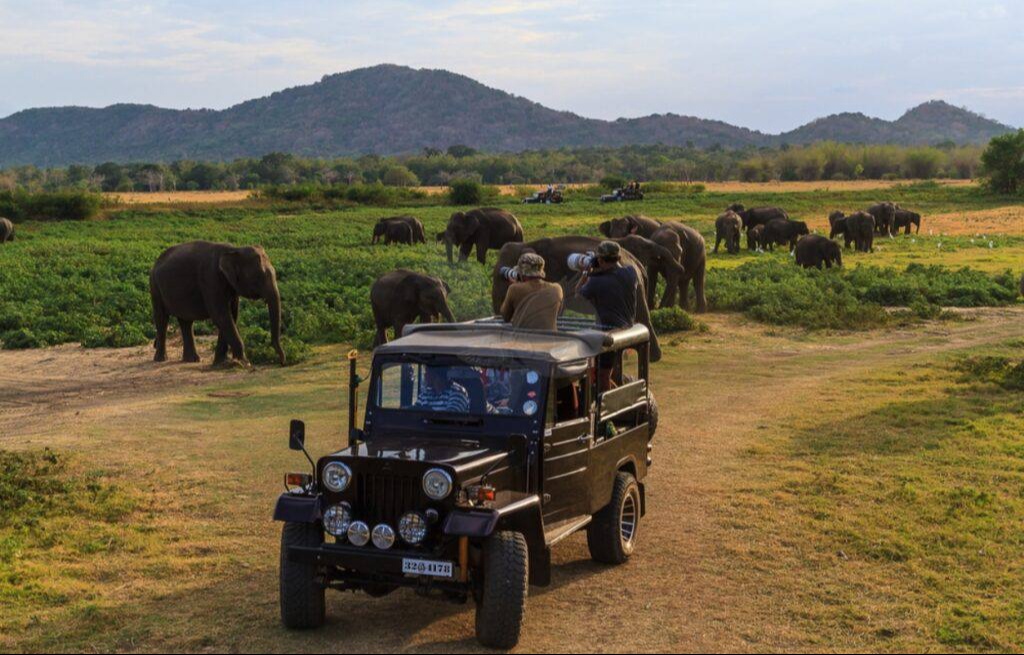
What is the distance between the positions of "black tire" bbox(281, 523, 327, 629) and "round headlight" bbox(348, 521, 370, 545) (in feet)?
1.10

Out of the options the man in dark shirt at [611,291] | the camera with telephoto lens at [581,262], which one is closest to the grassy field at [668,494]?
the man in dark shirt at [611,291]

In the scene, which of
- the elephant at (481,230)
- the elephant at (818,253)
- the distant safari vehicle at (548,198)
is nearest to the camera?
the elephant at (481,230)

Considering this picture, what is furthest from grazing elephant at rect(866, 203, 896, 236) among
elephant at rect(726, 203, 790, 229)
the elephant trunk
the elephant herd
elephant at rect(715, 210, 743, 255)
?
the elephant trunk

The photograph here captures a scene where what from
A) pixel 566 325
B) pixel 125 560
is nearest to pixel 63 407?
pixel 125 560

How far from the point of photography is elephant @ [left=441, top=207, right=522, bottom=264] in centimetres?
3556

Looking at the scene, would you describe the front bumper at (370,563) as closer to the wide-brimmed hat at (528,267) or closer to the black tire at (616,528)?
the black tire at (616,528)

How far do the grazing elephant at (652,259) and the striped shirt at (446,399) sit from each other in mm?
16731

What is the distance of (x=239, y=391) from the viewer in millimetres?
19688

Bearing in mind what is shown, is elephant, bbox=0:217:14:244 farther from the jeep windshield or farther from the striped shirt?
the striped shirt

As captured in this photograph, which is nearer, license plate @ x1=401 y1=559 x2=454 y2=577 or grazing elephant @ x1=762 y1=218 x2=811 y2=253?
license plate @ x1=401 y1=559 x2=454 y2=577

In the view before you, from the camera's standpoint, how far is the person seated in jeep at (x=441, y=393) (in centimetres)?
920

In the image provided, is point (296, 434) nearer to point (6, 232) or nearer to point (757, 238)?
point (757, 238)

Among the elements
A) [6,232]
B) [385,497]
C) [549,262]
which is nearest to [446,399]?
[385,497]

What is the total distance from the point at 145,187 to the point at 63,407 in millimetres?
→ 121088
